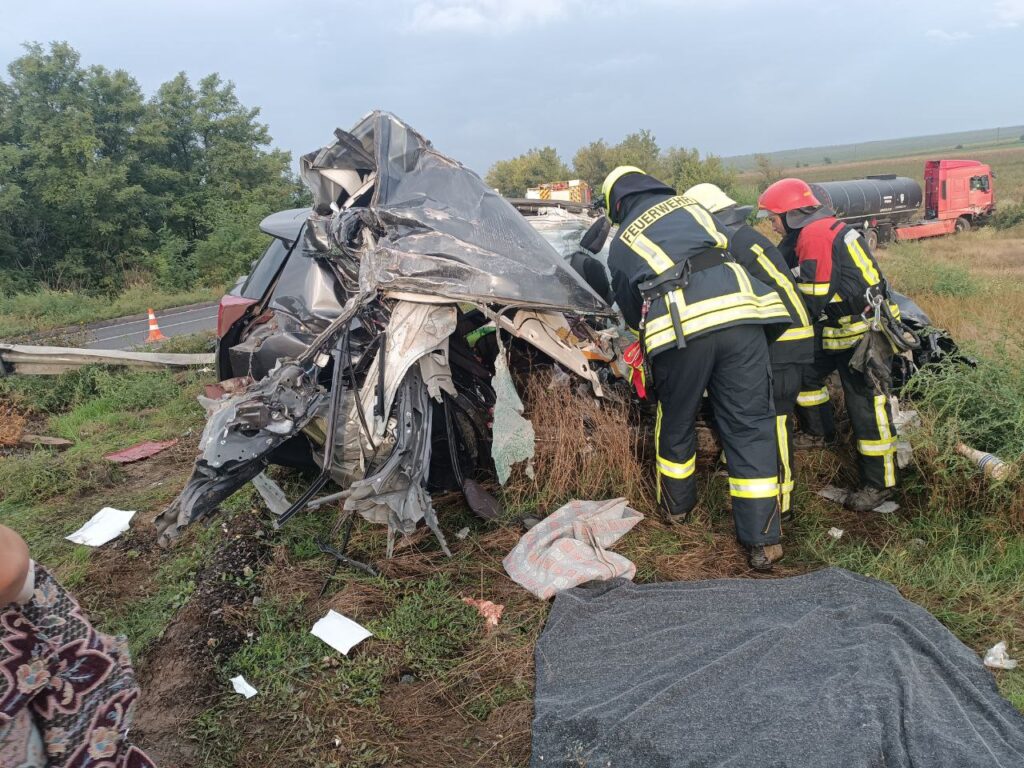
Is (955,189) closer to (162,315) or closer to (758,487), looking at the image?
(162,315)

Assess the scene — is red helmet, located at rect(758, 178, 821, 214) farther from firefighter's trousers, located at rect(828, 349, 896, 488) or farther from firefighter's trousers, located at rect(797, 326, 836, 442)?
firefighter's trousers, located at rect(828, 349, 896, 488)

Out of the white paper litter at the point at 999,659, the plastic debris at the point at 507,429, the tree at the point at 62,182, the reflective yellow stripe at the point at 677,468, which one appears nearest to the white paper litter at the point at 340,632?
the plastic debris at the point at 507,429

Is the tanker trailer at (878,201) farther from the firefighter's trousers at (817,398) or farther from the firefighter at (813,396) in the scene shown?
the firefighter's trousers at (817,398)

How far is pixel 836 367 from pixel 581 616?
7.08 feet

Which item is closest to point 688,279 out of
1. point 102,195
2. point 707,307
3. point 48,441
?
point 707,307

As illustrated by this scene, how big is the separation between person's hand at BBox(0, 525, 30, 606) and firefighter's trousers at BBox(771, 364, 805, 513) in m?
3.01

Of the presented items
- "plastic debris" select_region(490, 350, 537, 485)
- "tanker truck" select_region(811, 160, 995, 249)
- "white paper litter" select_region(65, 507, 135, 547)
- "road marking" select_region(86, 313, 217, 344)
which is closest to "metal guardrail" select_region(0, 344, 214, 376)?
"white paper litter" select_region(65, 507, 135, 547)

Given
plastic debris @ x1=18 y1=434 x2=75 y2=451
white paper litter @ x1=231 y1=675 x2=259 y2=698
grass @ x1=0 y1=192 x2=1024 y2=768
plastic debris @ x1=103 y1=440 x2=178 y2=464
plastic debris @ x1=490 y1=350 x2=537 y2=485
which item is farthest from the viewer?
plastic debris @ x1=18 y1=434 x2=75 y2=451

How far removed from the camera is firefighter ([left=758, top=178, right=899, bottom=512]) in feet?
11.3

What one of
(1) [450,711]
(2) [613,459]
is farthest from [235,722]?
(2) [613,459]

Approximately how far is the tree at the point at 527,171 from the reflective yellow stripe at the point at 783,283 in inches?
1114

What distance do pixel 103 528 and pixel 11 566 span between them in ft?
9.33

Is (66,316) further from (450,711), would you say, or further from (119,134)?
(450,711)

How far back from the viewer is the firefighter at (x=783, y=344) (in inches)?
131
